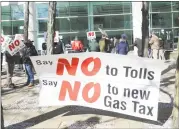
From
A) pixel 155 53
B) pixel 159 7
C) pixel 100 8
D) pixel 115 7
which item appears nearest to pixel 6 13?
pixel 100 8

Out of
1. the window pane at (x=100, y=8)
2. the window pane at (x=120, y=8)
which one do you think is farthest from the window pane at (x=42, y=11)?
the window pane at (x=120, y=8)

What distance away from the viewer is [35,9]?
29078mm

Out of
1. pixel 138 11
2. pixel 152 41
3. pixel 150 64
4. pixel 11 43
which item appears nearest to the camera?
pixel 150 64

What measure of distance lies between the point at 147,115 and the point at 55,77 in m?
2.05

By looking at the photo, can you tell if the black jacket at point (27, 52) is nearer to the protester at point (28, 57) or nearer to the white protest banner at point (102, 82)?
the protester at point (28, 57)

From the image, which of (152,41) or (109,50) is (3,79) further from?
(152,41)

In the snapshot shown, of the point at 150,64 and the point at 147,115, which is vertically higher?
the point at 150,64

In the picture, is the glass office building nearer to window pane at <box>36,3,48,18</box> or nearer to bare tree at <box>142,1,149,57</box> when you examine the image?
window pane at <box>36,3,48,18</box>

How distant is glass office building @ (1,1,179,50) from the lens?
96.8 ft

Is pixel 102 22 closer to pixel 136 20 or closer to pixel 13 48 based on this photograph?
pixel 136 20

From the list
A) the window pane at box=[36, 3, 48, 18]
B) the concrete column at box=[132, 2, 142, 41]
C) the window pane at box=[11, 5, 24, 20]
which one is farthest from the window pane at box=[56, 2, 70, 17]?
the concrete column at box=[132, 2, 142, 41]

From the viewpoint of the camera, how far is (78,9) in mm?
29844

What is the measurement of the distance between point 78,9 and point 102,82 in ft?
72.3

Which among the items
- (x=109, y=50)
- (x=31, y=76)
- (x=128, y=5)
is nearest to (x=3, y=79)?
(x=31, y=76)
